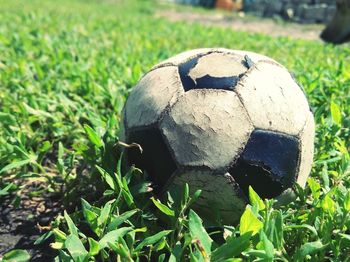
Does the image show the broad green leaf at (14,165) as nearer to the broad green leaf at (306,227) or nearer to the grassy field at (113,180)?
the grassy field at (113,180)

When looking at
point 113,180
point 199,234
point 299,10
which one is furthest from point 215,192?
point 299,10

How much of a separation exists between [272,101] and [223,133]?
285 mm

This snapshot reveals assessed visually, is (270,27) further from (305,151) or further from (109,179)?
(109,179)

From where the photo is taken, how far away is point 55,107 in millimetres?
3404

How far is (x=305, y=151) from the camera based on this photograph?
7.13 feet

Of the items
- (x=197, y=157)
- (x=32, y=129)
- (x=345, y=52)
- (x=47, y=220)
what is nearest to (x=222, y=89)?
(x=197, y=157)

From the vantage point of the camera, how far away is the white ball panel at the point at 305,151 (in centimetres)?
215

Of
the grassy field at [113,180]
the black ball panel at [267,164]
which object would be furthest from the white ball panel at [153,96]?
the black ball panel at [267,164]

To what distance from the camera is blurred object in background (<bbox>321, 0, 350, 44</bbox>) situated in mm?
8500

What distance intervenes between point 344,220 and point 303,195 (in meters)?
0.27

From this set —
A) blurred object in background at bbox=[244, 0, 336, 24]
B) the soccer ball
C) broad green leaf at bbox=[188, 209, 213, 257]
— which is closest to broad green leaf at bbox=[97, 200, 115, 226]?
the soccer ball

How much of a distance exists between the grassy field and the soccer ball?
0.09 metres

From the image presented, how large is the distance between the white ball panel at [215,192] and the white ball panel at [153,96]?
12.1 inches

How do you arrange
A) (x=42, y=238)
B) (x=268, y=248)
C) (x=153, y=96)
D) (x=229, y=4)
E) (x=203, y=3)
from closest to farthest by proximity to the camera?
(x=268, y=248), (x=42, y=238), (x=153, y=96), (x=229, y=4), (x=203, y=3)
